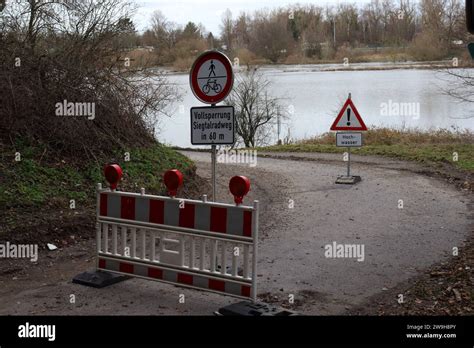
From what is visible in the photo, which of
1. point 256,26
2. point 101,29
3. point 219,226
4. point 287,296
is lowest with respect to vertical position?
point 287,296

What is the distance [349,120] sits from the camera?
50.3ft

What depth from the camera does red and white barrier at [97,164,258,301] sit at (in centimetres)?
650

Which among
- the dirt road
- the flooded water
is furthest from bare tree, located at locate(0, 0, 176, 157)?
the flooded water

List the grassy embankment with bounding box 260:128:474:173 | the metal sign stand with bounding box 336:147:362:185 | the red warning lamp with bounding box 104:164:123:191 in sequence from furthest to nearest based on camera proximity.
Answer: the grassy embankment with bounding box 260:128:474:173 < the metal sign stand with bounding box 336:147:362:185 < the red warning lamp with bounding box 104:164:123:191

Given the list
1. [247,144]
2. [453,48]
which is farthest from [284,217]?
[247,144]

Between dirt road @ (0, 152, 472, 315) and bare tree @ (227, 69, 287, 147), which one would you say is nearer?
dirt road @ (0, 152, 472, 315)

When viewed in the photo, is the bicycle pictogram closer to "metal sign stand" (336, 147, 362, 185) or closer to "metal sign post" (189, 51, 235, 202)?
"metal sign post" (189, 51, 235, 202)

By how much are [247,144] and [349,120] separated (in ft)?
62.7

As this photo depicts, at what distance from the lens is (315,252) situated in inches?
355

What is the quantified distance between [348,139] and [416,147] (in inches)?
268

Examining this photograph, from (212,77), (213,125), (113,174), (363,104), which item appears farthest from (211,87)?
(363,104)

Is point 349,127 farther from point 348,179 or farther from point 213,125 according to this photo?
point 213,125

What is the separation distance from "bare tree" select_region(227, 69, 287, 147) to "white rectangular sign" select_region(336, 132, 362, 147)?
18290 millimetres

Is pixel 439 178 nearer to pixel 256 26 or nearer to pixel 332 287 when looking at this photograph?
pixel 332 287
